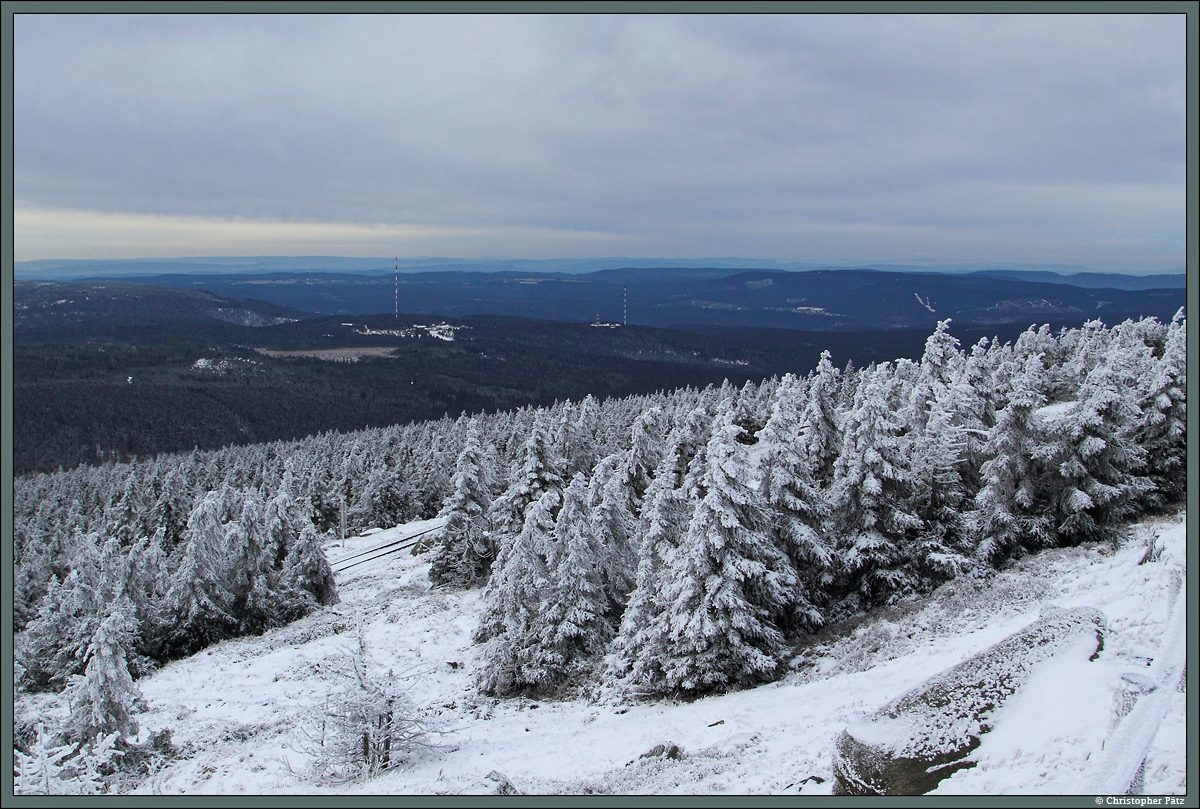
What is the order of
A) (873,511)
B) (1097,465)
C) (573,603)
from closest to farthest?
(873,511)
(573,603)
(1097,465)

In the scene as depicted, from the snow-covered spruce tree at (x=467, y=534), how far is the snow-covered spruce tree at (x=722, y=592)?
1888 cm

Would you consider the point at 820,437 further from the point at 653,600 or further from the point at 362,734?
the point at 362,734

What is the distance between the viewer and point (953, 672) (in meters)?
16.6

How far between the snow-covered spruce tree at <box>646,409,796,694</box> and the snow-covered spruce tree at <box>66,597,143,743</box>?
14963 millimetres

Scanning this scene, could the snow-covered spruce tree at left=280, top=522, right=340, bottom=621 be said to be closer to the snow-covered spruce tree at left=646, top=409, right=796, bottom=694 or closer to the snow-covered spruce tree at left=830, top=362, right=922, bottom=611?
the snow-covered spruce tree at left=646, top=409, right=796, bottom=694

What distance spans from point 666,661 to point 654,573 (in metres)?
3.04

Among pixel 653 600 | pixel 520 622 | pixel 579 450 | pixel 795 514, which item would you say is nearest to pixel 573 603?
pixel 520 622

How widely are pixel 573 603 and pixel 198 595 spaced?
21.5 metres

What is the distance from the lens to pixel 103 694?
19.5 meters

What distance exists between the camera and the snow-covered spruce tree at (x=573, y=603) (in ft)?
78.3

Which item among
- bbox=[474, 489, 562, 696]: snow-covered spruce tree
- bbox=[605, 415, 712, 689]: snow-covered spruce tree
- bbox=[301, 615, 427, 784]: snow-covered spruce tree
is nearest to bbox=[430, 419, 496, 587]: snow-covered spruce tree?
bbox=[474, 489, 562, 696]: snow-covered spruce tree

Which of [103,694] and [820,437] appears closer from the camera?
[103,694]

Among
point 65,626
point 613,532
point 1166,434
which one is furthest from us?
point 65,626

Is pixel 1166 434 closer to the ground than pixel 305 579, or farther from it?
farther from it
